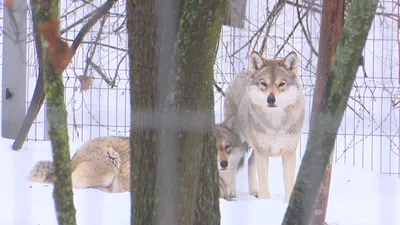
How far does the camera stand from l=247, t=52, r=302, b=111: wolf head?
5.79 meters

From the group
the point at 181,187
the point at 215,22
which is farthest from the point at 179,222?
the point at 215,22

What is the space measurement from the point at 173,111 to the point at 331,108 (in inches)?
21.7

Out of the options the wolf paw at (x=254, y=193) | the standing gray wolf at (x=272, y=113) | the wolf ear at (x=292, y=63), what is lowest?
the wolf paw at (x=254, y=193)

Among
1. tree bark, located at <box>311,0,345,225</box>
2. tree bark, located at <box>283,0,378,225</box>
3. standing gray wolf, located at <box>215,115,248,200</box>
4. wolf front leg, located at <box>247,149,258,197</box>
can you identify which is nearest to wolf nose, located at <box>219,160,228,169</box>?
standing gray wolf, located at <box>215,115,248,200</box>

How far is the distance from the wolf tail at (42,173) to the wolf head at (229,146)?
1229 mm

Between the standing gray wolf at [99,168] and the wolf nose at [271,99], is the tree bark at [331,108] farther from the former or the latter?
the wolf nose at [271,99]

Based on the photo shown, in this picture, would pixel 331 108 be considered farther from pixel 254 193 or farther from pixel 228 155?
pixel 254 193

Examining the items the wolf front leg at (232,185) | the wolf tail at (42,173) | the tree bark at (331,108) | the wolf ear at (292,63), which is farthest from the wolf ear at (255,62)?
the tree bark at (331,108)

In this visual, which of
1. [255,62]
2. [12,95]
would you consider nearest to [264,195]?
[255,62]

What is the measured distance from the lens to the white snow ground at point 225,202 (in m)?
4.25

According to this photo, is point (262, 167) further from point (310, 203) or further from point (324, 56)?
point (310, 203)

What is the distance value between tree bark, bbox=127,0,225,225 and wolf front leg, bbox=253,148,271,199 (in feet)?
9.76

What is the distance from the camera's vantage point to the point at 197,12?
7.36 feet

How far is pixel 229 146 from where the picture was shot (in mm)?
5656
